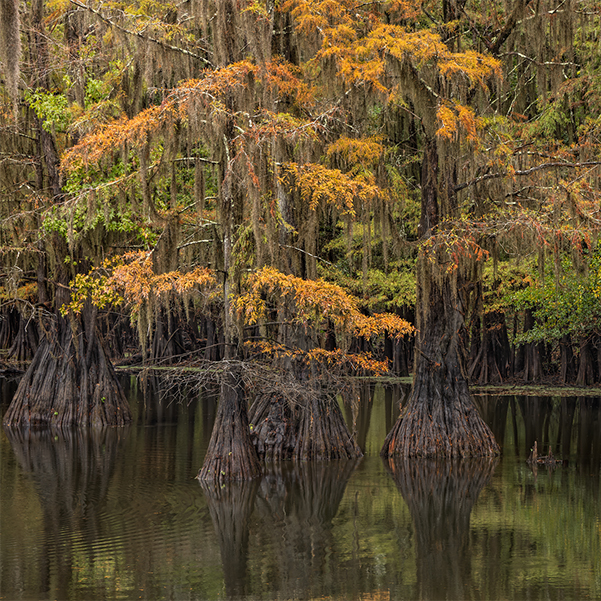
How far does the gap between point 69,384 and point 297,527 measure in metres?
12.4

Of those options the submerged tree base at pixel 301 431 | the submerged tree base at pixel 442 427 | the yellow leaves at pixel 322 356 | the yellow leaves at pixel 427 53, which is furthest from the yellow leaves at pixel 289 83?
the submerged tree base at pixel 442 427

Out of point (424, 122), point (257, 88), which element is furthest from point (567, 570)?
point (257, 88)

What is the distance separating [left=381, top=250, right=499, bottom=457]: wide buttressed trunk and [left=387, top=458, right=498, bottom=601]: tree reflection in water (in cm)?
33

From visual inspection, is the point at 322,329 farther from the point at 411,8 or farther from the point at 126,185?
the point at 411,8

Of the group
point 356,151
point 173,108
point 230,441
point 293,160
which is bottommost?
point 230,441

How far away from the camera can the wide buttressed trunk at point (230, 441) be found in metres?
15.8

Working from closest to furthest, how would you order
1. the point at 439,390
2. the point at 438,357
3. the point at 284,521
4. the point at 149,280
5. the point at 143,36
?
the point at 284,521, the point at 149,280, the point at 143,36, the point at 439,390, the point at 438,357

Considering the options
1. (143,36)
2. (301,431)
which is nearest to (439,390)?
(301,431)

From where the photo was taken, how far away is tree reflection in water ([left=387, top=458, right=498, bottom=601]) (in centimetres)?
1069

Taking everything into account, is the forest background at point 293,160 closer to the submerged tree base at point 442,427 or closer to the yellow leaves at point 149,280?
the yellow leaves at point 149,280

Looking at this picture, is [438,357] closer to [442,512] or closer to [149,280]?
[442,512]

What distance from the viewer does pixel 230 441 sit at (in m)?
16.0

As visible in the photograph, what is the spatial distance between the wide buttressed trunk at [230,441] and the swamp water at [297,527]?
35cm

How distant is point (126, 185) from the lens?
17.3 m
